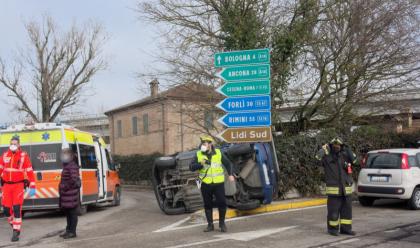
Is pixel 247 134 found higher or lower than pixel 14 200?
higher

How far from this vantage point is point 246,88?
486 inches

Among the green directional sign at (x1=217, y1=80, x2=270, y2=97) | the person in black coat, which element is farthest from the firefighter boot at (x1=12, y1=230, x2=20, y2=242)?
the green directional sign at (x1=217, y1=80, x2=270, y2=97)

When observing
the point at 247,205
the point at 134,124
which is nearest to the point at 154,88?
the point at 247,205

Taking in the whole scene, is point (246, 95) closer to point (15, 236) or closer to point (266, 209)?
point (266, 209)

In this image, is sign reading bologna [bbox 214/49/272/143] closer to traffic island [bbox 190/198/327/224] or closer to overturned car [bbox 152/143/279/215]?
overturned car [bbox 152/143/279/215]

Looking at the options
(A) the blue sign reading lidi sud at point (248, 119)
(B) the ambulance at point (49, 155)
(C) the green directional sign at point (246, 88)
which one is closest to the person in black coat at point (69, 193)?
(B) the ambulance at point (49, 155)

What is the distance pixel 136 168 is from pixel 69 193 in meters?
28.5

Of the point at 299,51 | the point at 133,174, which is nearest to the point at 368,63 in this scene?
the point at 299,51

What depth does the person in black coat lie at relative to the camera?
938cm

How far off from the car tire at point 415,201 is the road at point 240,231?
0.20 metres

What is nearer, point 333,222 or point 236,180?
point 333,222

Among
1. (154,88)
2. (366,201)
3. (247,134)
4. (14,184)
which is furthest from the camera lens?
Answer: (154,88)

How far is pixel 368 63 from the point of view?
56.2 feet

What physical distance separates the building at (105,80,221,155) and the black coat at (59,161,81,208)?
359 inches
